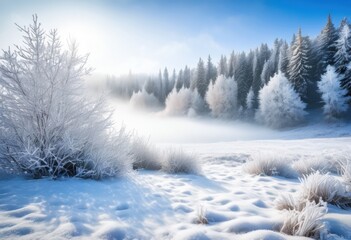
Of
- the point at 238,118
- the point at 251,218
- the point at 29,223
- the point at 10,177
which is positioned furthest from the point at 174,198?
the point at 238,118

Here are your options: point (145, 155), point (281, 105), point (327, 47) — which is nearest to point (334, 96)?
point (281, 105)

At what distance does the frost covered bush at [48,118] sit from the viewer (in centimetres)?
391

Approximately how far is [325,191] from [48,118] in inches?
179

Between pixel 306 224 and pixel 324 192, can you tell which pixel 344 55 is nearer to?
pixel 324 192

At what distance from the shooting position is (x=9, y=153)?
3.77 metres

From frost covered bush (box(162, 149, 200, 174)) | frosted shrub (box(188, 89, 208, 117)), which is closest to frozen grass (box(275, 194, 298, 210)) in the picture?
frost covered bush (box(162, 149, 200, 174))

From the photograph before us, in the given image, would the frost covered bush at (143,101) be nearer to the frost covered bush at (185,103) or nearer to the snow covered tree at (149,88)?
the snow covered tree at (149,88)

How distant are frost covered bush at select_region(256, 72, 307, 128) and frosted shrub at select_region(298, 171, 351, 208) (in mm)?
32763

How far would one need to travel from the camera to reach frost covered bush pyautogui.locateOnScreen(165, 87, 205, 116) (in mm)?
54406

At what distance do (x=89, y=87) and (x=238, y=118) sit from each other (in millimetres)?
42669

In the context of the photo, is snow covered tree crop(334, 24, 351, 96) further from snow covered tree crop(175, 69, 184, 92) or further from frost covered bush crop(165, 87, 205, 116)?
snow covered tree crop(175, 69, 184, 92)

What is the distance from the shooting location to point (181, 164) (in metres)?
5.67

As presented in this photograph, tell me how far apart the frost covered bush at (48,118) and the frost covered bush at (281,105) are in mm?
33612

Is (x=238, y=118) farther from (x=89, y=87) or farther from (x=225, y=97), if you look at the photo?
(x=89, y=87)
